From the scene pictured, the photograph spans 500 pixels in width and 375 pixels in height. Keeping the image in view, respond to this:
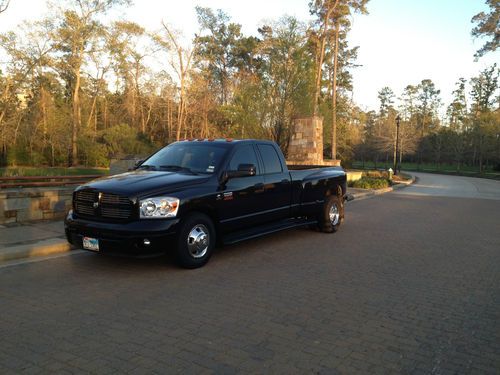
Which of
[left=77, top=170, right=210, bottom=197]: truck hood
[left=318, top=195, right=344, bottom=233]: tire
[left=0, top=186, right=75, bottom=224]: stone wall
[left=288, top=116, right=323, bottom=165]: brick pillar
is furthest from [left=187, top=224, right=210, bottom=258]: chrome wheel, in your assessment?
[left=288, top=116, right=323, bottom=165]: brick pillar

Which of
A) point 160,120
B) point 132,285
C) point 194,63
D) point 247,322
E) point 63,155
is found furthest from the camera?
point 160,120

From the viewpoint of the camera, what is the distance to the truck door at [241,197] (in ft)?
21.4

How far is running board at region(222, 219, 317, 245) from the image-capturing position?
6614 millimetres

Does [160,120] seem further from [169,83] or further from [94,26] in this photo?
[94,26]

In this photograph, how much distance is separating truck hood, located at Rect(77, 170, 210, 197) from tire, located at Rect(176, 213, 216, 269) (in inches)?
19.8

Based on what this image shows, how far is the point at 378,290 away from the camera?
17.5ft

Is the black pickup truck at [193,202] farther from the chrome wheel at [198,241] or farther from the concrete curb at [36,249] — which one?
the concrete curb at [36,249]

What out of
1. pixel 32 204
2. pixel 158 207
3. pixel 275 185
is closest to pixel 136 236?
pixel 158 207

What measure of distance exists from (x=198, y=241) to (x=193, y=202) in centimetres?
58

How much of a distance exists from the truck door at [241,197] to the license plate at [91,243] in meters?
1.81

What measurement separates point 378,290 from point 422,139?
75.1 meters

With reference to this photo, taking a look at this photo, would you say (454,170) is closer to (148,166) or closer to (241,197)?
(241,197)

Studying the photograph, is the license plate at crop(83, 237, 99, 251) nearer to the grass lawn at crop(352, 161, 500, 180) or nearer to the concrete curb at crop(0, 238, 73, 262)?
the concrete curb at crop(0, 238, 73, 262)

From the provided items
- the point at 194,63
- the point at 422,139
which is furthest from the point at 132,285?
the point at 422,139
